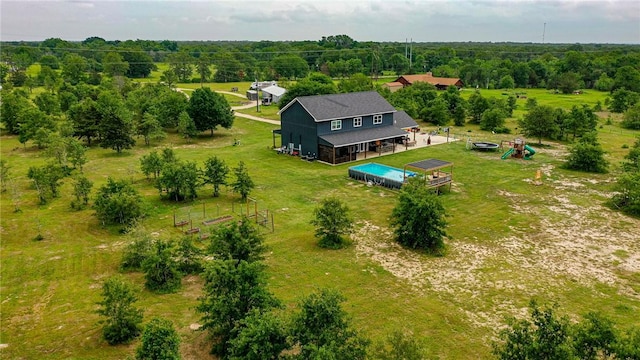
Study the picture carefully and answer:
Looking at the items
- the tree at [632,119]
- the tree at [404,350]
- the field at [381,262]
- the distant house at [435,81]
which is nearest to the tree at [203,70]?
the distant house at [435,81]

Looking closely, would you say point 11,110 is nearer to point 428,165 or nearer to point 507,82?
point 428,165

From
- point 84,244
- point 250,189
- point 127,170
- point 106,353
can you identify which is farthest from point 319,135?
point 106,353

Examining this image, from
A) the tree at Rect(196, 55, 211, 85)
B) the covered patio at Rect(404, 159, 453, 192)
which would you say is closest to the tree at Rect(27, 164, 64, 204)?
the covered patio at Rect(404, 159, 453, 192)

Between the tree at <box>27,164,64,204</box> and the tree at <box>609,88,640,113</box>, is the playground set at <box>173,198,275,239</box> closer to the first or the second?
the tree at <box>27,164,64,204</box>

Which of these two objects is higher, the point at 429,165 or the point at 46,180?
the point at 429,165

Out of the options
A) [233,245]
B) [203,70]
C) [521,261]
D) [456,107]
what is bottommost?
[521,261]

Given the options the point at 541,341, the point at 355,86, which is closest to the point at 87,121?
the point at 355,86

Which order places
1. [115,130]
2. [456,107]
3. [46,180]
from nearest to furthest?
[46,180], [115,130], [456,107]
